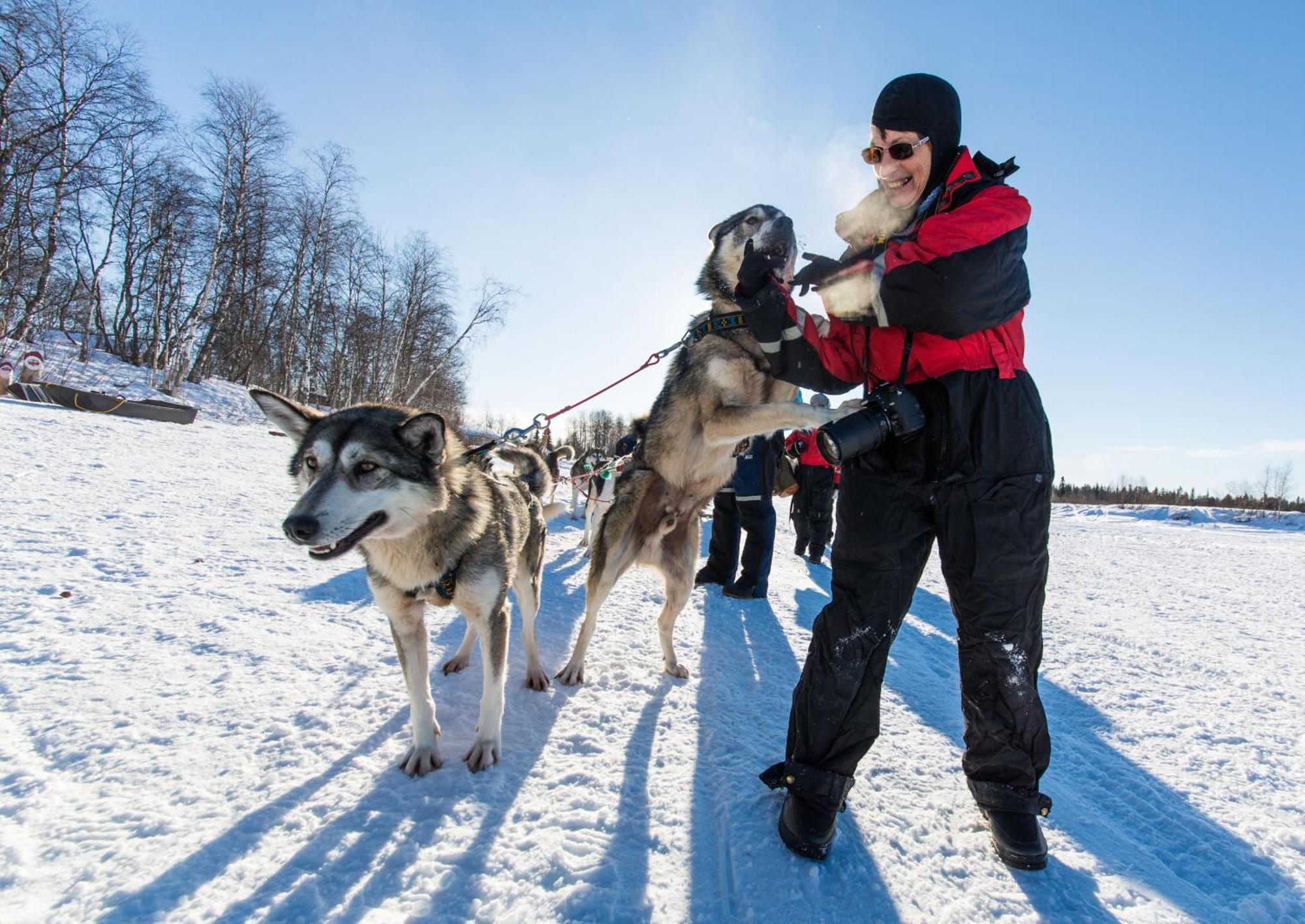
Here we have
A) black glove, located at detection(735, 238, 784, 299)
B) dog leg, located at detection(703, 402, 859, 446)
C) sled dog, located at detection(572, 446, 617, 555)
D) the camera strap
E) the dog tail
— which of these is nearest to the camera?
the camera strap

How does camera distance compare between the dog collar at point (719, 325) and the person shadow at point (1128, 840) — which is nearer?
the person shadow at point (1128, 840)

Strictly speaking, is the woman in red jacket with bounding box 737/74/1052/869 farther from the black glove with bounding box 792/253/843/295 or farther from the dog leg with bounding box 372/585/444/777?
the dog leg with bounding box 372/585/444/777

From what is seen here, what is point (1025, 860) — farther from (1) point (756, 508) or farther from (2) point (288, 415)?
(1) point (756, 508)

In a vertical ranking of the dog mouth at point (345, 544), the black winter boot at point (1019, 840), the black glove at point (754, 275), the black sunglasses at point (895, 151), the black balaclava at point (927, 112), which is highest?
the black balaclava at point (927, 112)

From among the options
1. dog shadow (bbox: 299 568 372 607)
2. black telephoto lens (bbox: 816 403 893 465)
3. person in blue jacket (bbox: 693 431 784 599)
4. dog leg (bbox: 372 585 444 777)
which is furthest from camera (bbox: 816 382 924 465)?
person in blue jacket (bbox: 693 431 784 599)

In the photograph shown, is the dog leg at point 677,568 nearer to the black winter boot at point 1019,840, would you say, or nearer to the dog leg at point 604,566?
→ the dog leg at point 604,566

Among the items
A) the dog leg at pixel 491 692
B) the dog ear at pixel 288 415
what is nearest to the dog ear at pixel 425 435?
the dog ear at pixel 288 415

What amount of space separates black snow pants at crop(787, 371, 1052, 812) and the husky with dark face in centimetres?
125

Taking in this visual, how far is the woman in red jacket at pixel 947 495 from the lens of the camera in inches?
65.0

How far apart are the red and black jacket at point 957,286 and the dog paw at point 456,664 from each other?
2439 millimetres

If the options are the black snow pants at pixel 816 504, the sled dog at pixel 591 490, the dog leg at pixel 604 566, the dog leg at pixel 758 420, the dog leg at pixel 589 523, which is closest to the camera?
the dog leg at pixel 758 420

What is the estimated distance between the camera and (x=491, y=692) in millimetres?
2193

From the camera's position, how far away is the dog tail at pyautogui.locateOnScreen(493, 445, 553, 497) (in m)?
3.74

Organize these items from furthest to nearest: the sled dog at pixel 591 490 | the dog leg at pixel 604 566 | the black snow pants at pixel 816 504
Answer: the black snow pants at pixel 816 504
the sled dog at pixel 591 490
the dog leg at pixel 604 566
